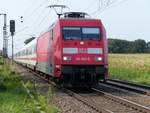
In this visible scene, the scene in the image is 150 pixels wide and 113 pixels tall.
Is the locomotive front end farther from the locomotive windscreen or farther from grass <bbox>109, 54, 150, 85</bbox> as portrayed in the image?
grass <bbox>109, 54, 150, 85</bbox>

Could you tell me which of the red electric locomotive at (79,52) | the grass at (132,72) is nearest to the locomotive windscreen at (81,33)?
the red electric locomotive at (79,52)

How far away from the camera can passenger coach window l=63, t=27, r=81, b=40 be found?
70.9 feet

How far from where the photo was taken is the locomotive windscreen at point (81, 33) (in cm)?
2166

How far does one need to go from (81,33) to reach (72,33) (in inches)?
16.2

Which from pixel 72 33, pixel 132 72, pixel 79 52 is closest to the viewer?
pixel 79 52

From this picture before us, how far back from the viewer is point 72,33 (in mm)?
21766

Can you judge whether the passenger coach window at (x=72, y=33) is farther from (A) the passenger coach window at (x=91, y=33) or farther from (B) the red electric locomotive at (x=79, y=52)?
(A) the passenger coach window at (x=91, y=33)

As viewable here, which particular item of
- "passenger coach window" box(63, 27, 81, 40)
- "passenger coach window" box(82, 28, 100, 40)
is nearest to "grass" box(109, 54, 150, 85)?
"passenger coach window" box(82, 28, 100, 40)

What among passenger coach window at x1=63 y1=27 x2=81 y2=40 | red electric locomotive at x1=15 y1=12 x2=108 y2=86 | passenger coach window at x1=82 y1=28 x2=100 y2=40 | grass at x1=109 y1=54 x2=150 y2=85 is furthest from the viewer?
grass at x1=109 y1=54 x2=150 y2=85

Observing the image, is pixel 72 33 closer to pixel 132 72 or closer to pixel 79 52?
pixel 79 52

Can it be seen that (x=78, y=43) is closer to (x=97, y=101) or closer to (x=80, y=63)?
(x=80, y=63)

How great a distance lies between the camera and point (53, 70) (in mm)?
21906

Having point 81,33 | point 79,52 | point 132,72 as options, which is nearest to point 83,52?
point 79,52

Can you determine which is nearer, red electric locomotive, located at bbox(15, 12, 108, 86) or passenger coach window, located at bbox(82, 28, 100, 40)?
red electric locomotive, located at bbox(15, 12, 108, 86)
